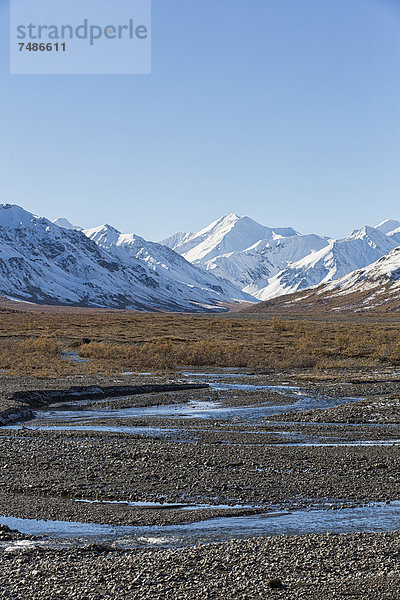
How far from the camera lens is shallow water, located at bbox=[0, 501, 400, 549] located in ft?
51.3

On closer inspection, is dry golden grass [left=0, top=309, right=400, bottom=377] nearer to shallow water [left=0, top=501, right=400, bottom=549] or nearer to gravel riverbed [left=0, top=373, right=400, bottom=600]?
gravel riverbed [left=0, top=373, right=400, bottom=600]

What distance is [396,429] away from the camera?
3048 centimetres

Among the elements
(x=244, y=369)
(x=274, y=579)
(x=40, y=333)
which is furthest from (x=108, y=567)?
(x=40, y=333)

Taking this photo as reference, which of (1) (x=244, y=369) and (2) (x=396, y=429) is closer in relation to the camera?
(2) (x=396, y=429)

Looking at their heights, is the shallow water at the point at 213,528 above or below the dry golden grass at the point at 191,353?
below

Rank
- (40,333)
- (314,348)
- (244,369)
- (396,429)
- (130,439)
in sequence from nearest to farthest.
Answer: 1. (130,439)
2. (396,429)
3. (244,369)
4. (314,348)
5. (40,333)

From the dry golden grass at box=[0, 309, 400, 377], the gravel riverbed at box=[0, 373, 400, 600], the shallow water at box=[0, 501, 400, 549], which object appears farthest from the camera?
the dry golden grass at box=[0, 309, 400, 377]

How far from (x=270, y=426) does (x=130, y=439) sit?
7468 mm

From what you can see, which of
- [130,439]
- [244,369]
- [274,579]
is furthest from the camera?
[244,369]

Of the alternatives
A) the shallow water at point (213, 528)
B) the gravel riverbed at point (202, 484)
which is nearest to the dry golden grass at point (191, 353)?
the gravel riverbed at point (202, 484)

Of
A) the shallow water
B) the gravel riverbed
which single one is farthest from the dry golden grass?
the shallow water

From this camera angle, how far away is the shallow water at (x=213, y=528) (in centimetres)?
Result: 1565

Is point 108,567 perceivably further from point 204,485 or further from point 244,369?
point 244,369

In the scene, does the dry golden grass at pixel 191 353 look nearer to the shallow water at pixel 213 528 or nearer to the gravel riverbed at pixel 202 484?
the gravel riverbed at pixel 202 484
